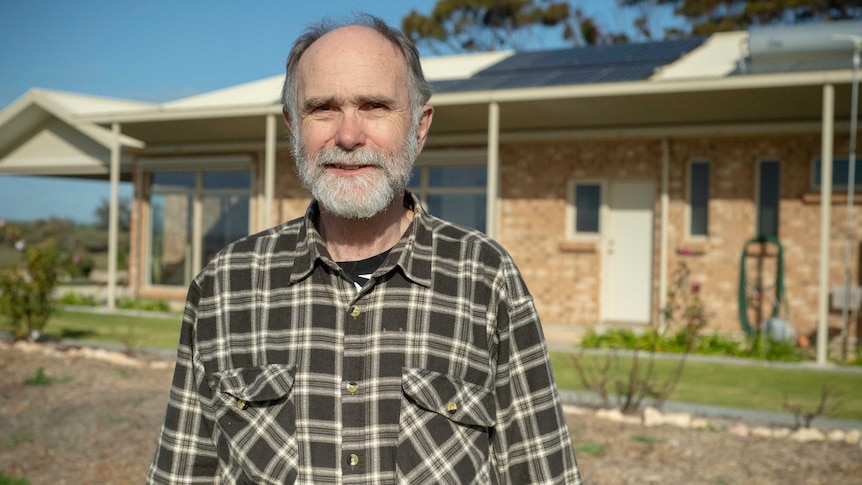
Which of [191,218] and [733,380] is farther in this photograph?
[191,218]

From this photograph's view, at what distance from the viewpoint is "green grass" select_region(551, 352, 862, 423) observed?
22.3 feet

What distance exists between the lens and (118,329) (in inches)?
454

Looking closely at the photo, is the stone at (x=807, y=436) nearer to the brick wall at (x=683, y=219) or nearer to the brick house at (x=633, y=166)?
the brick house at (x=633, y=166)

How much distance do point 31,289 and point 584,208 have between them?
7443 mm

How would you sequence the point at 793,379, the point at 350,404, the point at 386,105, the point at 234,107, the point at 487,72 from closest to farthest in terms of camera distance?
the point at 350,404, the point at 386,105, the point at 793,379, the point at 234,107, the point at 487,72

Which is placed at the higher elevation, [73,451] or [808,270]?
[808,270]

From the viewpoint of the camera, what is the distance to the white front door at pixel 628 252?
11859mm

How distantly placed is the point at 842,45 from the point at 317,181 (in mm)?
9924

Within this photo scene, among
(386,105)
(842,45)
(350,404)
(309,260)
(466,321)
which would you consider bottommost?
(350,404)

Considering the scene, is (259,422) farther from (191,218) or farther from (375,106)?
(191,218)

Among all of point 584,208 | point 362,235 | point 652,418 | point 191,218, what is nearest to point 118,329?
point 191,218

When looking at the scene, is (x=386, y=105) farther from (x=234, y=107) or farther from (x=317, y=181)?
(x=234, y=107)

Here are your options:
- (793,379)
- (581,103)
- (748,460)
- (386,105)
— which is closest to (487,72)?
(581,103)

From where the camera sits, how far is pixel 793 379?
822cm
